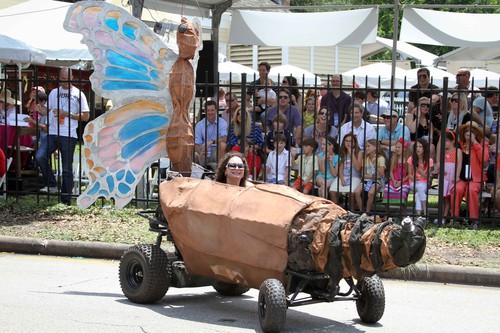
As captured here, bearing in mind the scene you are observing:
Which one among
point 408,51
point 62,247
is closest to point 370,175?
point 62,247

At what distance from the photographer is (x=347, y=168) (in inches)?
479

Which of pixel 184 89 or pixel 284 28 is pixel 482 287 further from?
pixel 284 28

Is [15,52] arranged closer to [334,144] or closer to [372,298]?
[334,144]

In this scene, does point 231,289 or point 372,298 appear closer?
point 372,298

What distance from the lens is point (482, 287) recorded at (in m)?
9.19

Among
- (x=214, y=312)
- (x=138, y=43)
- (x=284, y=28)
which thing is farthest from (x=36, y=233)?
(x=284, y=28)

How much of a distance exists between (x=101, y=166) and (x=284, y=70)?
1522 centimetres

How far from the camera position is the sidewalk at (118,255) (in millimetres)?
9289

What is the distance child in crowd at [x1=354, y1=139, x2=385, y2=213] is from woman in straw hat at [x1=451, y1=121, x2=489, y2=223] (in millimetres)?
1066

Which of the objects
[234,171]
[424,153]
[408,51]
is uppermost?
[408,51]

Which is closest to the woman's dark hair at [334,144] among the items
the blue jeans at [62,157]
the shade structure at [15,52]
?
the blue jeans at [62,157]

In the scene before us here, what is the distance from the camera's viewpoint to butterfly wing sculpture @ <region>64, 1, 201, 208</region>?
8.55 metres

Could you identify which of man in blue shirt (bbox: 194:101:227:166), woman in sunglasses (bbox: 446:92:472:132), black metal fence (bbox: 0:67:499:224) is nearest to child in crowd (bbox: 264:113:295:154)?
black metal fence (bbox: 0:67:499:224)

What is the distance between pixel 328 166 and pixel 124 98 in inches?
179
